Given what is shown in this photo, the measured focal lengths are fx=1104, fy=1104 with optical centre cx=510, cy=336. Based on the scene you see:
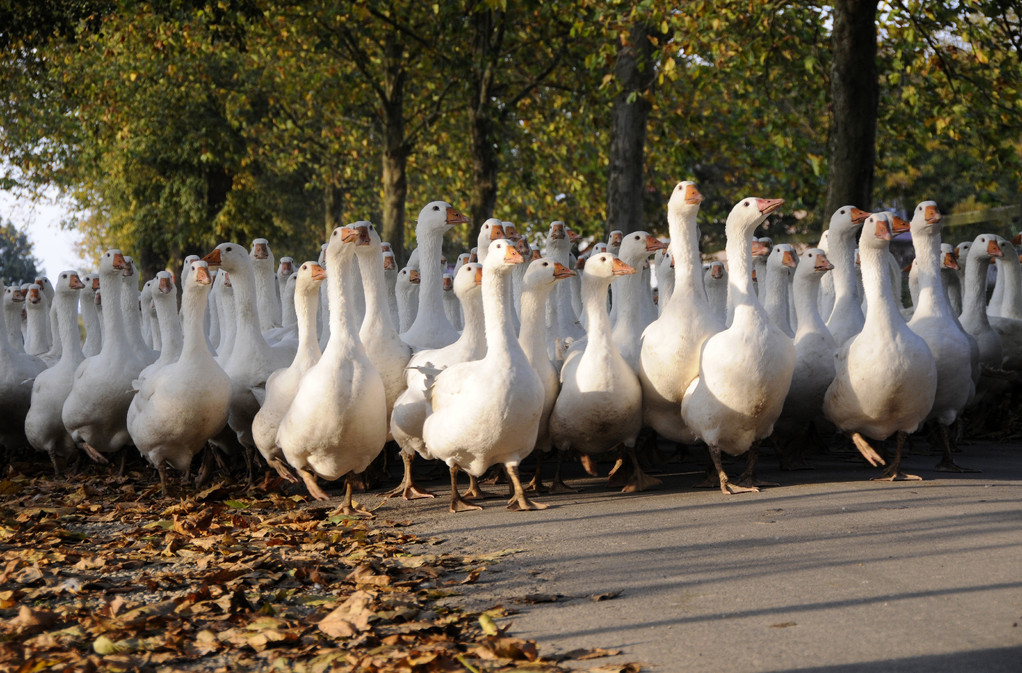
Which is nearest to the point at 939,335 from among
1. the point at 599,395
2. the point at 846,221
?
the point at 846,221

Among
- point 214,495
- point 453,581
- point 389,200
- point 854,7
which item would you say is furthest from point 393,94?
point 453,581

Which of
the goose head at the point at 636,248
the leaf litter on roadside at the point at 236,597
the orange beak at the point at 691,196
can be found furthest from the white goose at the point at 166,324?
the orange beak at the point at 691,196

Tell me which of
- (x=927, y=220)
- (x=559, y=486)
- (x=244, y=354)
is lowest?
(x=559, y=486)

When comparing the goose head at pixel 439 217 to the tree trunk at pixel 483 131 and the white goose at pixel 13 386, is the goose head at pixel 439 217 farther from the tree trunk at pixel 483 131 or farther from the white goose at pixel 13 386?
the tree trunk at pixel 483 131

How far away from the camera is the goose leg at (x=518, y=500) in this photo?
24.8 ft

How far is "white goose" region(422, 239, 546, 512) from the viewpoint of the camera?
24.1 feet

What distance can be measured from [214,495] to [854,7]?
28.6 ft

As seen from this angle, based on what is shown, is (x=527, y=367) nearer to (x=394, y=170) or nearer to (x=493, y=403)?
(x=493, y=403)

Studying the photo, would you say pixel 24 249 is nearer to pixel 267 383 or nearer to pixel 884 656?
pixel 267 383

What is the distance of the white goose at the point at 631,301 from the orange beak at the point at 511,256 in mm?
1761

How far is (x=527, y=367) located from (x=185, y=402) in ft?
9.28

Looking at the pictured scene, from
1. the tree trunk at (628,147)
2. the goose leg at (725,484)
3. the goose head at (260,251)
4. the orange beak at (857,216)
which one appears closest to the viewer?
the goose leg at (725,484)

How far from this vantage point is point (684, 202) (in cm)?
861

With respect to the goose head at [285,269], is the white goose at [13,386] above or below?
below
